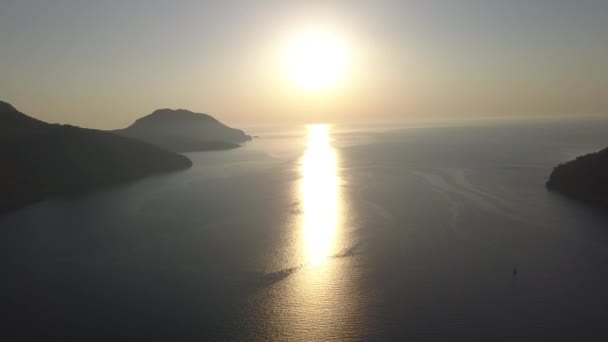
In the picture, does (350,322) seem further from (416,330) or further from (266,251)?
(266,251)

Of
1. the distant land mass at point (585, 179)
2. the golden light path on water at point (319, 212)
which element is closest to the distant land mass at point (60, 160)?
the golden light path on water at point (319, 212)

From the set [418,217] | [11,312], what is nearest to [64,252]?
[11,312]

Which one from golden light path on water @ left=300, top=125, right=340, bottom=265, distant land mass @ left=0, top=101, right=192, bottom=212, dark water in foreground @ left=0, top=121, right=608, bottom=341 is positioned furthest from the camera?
distant land mass @ left=0, top=101, right=192, bottom=212

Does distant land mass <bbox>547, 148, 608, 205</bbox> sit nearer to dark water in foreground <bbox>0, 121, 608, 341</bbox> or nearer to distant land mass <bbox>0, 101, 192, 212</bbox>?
dark water in foreground <bbox>0, 121, 608, 341</bbox>

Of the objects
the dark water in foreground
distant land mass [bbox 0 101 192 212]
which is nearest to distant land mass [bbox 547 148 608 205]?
the dark water in foreground

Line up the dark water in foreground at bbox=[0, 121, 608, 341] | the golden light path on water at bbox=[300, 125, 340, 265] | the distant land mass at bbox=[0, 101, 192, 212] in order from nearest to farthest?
the dark water in foreground at bbox=[0, 121, 608, 341], the golden light path on water at bbox=[300, 125, 340, 265], the distant land mass at bbox=[0, 101, 192, 212]

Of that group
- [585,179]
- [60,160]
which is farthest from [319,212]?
[60,160]

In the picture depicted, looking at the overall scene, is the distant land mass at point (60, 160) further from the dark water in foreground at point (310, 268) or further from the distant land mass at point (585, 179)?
the distant land mass at point (585, 179)
